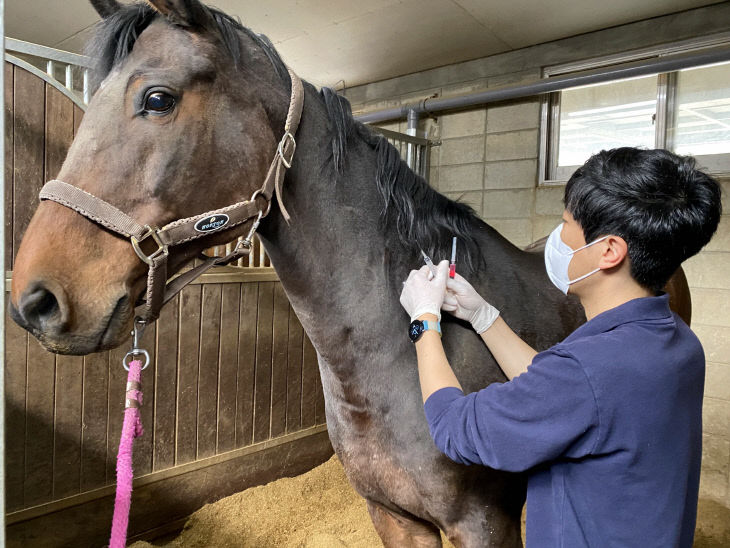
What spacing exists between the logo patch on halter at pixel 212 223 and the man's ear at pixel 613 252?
2.27 feet

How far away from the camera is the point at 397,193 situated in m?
1.18

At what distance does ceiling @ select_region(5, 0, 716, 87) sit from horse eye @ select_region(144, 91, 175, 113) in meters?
2.66

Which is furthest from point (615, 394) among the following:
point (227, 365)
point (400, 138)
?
point (400, 138)

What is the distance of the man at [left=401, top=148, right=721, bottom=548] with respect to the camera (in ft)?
2.33

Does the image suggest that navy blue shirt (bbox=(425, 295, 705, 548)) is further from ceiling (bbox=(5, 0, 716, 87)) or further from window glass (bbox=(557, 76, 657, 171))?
window glass (bbox=(557, 76, 657, 171))

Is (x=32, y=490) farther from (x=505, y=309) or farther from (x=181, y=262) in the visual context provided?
(x=505, y=309)

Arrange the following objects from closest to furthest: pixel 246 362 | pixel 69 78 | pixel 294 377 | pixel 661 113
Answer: pixel 69 78 < pixel 246 362 < pixel 294 377 < pixel 661 113

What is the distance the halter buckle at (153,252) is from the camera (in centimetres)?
84

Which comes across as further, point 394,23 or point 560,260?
point 394,23


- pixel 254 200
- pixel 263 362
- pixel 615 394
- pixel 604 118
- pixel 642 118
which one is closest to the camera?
pixel 615 394

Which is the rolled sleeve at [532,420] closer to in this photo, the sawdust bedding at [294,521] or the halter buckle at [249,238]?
the halter buckle at [249,238]

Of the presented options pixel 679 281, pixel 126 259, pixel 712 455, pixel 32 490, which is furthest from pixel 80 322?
pixel 712 455

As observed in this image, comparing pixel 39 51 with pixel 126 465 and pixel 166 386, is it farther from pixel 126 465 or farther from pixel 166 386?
pixel 126 465

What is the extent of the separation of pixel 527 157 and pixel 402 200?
2.97 metres
